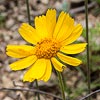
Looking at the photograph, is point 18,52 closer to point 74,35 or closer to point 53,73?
point 74,35

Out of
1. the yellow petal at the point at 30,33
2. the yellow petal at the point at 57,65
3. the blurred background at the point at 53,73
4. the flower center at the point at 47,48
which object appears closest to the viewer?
the yellow petal at the point at 57,65

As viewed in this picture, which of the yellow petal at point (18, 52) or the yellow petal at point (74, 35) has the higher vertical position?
the yellow petal at point (74, 35)

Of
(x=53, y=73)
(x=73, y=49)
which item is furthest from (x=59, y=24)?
(x=53, y=73)

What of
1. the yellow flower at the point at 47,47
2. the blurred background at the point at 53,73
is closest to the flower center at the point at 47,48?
the yellow flower at the point at 47,47

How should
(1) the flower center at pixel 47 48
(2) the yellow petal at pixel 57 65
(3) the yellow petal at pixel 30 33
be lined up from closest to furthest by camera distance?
(2) the yellow petal at pixel 57 65 → (1) the flower center at pixel 47 48 → (3) the yellow petal at pixel 30 33

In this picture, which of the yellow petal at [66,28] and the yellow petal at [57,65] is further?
the yellow petal at [66,28]

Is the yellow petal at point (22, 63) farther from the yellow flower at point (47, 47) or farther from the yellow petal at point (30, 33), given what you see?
the yellow petal at point (30, 33)

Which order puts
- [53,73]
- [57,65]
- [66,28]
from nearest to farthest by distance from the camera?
[57,65] → [66,28] → [53,73]

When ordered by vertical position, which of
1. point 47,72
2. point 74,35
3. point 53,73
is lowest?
point 53,73
